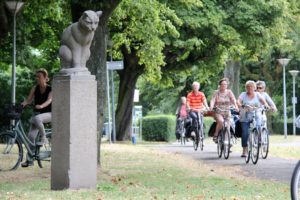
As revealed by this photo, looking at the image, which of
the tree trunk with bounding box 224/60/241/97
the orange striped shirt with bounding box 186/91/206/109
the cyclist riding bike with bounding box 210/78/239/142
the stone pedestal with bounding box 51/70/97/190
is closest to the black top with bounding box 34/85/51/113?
the stone pedestal with bounding box 51/70/97/190

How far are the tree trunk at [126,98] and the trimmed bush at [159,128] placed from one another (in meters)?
3.95

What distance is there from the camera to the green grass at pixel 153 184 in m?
9.75

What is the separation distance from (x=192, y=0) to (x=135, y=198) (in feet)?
51.1

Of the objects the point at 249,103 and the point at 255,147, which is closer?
the point at 255,147

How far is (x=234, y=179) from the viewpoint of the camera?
12.8m

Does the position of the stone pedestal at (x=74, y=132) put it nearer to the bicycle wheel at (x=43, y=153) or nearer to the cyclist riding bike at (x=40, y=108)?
the cyclist riding bike at (x=40, y=108)

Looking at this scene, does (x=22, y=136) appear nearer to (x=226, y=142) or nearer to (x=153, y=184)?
(x=153, y=184)

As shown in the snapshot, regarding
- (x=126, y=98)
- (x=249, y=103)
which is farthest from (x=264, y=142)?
(x=126, y=98)

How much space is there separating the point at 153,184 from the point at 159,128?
25535mm

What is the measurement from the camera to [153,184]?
1159cm

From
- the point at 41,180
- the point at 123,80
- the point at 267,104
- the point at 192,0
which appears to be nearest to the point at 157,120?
the point at 123,80

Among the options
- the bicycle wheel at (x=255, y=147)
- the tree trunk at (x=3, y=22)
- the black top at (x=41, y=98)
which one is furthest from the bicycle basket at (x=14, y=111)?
the bicycle wheel at (x=255, y=147)

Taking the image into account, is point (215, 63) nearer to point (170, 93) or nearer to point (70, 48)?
point (70, 48)

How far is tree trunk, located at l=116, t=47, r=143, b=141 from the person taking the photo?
33.0 meters
